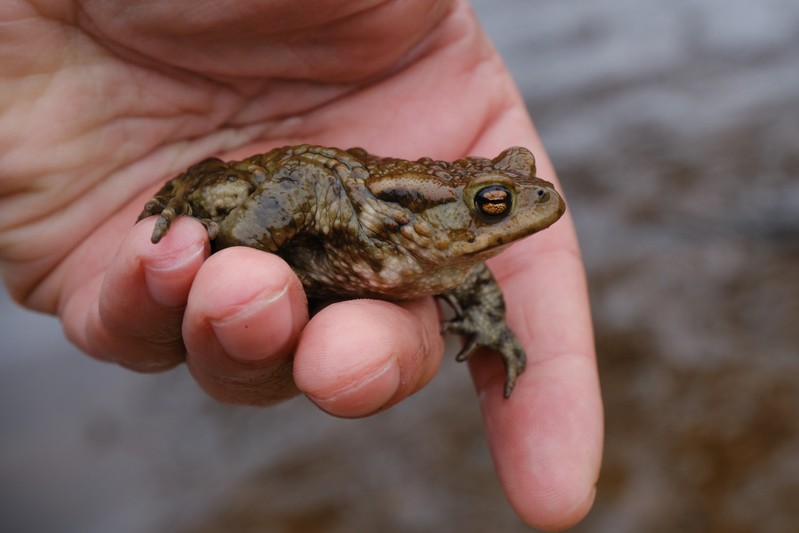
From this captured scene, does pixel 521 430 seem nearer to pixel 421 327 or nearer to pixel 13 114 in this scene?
pixel 421 327

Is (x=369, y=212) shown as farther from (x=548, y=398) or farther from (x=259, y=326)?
(x=548, y=398)

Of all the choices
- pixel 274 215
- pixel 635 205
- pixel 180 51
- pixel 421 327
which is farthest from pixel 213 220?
pixel 635 205

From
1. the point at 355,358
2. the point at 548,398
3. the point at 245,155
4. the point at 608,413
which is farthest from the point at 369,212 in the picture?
the point at 608,413

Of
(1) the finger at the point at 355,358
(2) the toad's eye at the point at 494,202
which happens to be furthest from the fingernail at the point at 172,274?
(2) the toad's eye at the point at 494,202

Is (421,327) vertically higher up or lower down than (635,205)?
higher up

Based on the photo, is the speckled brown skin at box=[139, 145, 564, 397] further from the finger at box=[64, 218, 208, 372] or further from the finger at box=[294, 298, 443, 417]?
the finger at box=[294, 298, 443, 417]

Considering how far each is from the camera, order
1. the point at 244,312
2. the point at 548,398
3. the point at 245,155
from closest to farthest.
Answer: the point at 244,312, the point at 548,398, the point at 245,155
